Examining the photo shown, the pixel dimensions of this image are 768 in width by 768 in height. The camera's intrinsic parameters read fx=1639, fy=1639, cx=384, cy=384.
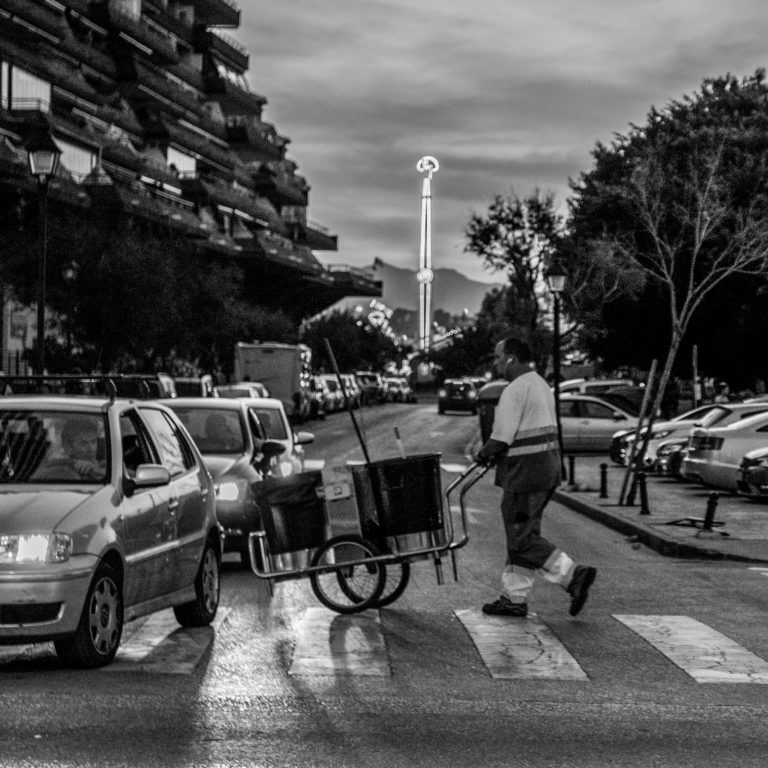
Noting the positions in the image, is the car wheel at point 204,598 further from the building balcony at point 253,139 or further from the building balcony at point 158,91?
the building balcony at point 253,139

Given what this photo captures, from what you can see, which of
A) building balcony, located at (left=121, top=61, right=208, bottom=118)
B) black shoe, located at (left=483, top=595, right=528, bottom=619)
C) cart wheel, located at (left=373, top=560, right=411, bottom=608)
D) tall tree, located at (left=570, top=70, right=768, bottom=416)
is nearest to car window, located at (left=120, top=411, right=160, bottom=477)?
cart wheel, located at (left=373, top=560, right=411, bottom=608)

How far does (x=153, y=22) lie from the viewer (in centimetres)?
9119

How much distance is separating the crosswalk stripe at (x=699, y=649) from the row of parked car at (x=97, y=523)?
9.63 feet

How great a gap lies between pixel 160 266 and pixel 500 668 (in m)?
44.9

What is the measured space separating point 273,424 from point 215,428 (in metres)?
2.86

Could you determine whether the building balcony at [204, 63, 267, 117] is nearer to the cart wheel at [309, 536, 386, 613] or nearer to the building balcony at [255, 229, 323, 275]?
the building balcony at [255, 229, 323, 275]

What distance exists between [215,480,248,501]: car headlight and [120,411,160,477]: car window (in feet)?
15.4

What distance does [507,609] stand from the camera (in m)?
11.2

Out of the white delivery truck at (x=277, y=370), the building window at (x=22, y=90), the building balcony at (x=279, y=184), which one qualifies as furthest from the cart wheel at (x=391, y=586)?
the building balcony at (x=279, y=184)

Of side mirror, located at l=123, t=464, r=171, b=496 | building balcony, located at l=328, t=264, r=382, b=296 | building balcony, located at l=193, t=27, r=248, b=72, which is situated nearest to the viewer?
side mirror, located at l=123, t=464, r=171, b=496

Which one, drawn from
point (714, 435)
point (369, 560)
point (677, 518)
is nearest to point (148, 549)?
point (369, 560)

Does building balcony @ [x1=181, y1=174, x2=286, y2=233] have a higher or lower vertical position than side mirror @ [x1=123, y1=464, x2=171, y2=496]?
higher

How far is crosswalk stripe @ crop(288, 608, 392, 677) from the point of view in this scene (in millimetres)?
8984

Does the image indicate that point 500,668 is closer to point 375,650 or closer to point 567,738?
point 375,650
